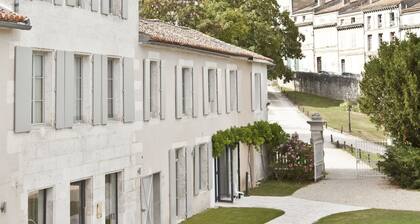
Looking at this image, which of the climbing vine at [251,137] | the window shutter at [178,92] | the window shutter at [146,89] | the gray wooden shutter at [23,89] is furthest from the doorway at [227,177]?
the gray wooden shutter at [23,89]

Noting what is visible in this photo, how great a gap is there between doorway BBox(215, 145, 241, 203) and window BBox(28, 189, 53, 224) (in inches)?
420

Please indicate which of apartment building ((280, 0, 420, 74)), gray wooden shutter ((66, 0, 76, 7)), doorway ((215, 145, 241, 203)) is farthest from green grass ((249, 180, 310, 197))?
apartment building ((280, 0, 420, 74))

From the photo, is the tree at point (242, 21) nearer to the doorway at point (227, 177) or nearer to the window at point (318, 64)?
the doorway at point (227, 177)

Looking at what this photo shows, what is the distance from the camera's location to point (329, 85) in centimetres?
7931

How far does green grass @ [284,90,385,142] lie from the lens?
52.5 meters

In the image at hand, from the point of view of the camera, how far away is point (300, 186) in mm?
27547

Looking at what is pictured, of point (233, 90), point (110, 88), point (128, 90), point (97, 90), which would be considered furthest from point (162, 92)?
point (233, 90)

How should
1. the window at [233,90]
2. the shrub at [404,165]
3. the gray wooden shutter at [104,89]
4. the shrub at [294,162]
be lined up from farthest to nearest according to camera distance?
the shrub at [294,162], the shrub at [404,165], the window at [233,90], the gray wooden shutter at [104,89]

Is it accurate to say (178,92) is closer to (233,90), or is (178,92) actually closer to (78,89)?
(78,89)

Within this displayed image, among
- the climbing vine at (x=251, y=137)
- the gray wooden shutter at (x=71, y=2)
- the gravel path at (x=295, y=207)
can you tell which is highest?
the gray wooden shutter at (x=71, y=2)

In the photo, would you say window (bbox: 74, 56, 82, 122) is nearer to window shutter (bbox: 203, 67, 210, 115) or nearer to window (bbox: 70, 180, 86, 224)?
window (bbox: 70, 180, 86, 224)

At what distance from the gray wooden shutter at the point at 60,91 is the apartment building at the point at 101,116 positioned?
0.07 feet

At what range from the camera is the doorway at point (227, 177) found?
23281 mm

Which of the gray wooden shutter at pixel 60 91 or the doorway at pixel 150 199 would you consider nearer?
the gray wooden shutter at pixel 60 91
